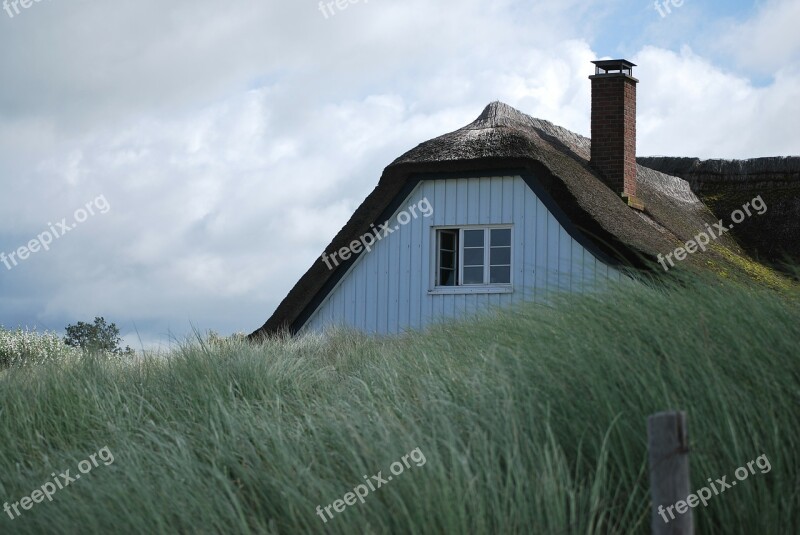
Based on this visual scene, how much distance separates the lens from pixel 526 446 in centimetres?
465

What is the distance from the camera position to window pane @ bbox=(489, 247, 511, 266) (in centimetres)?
1529

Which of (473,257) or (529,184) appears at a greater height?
(529,184)

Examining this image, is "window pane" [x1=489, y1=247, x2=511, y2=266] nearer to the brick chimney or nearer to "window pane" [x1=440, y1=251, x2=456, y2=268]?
"window pane" [x1=440, y1=251, x2=456, y2=268]

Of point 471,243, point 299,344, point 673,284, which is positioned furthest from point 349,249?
point 673,284

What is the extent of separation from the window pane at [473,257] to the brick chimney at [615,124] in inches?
126

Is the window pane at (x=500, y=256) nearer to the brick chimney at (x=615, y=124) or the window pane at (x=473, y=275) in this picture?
the window pane at (x=473, y=275)

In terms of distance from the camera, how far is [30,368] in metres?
8.84

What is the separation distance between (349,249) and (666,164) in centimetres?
1095

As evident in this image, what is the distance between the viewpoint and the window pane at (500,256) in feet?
50.2

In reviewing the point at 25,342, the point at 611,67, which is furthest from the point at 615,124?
the point at 25,342

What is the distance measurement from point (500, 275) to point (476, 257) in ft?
1.69

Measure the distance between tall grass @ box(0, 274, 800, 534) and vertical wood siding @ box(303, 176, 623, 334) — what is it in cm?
835

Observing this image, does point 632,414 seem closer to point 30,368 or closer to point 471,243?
point 30,368

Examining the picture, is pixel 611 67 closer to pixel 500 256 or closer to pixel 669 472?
pixel 500 256
